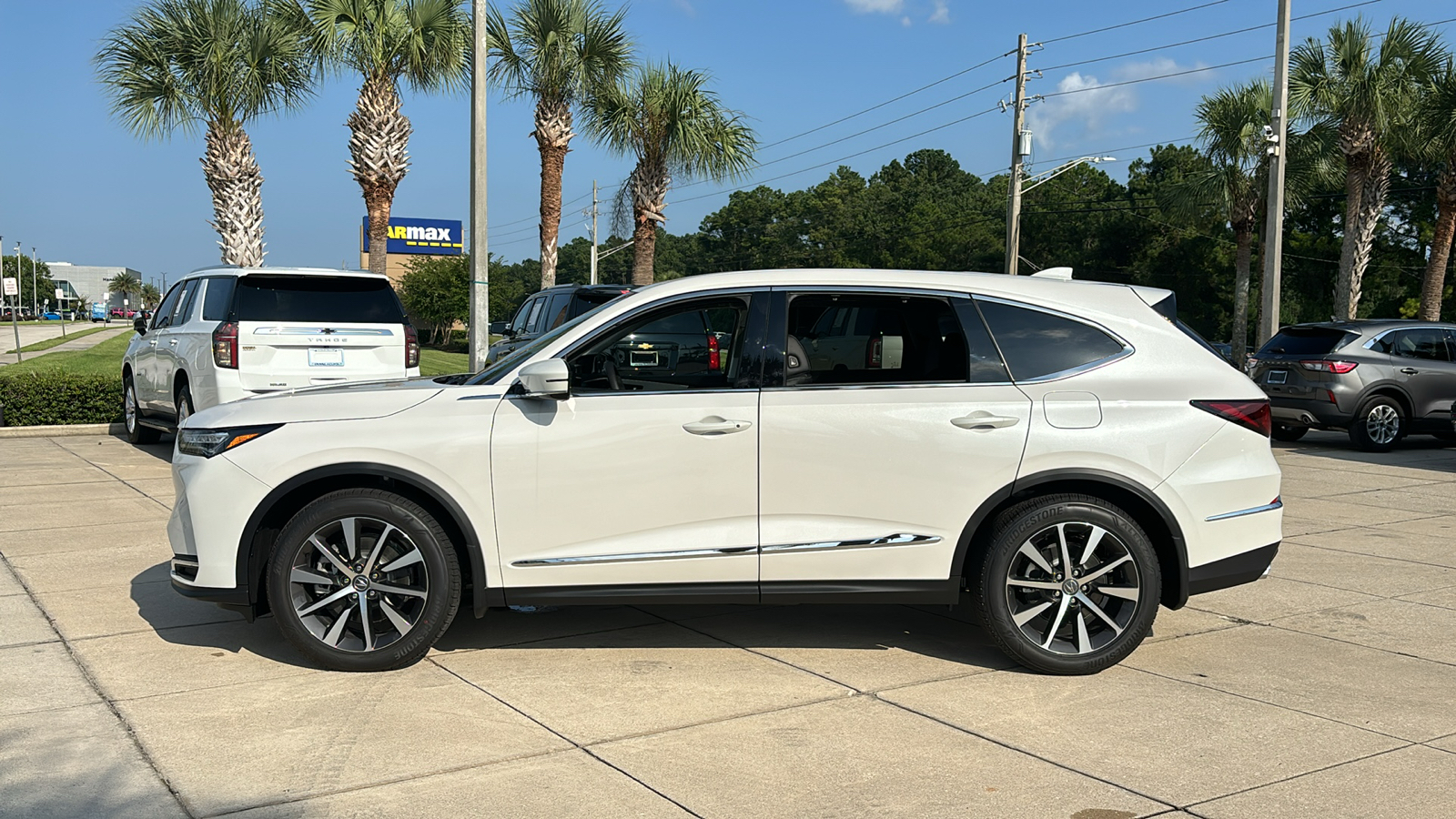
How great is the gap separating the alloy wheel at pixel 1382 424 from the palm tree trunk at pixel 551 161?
1567 centimetres

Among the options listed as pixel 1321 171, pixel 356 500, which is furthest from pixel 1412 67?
pixel 356 500

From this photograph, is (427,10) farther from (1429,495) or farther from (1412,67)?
(1412,67)

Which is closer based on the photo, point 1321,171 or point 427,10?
point 427,10

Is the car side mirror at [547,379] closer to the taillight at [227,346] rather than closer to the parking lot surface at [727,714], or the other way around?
the parking lot surface at [727,714]

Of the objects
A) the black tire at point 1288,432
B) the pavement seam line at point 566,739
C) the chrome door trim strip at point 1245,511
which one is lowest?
→ the pavement seam line at point 566,739

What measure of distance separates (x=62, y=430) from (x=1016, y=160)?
25.8 meters

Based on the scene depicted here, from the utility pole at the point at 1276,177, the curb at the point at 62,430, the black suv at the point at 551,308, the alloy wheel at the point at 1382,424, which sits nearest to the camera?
the curb at the point at 62,430

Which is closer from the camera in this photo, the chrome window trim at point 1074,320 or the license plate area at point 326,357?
the chrome window trim at point 1074,320

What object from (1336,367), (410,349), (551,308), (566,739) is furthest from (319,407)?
(1336,367)

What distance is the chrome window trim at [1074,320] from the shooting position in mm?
5285

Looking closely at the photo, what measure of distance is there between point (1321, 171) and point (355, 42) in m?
27.6

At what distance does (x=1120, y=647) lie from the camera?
17.2 ft

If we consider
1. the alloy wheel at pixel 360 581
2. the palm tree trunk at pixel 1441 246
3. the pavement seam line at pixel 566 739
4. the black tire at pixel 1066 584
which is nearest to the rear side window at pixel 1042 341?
the black tire at pixel 1066 584

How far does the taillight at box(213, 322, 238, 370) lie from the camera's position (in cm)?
1059
